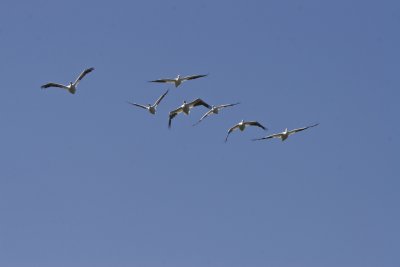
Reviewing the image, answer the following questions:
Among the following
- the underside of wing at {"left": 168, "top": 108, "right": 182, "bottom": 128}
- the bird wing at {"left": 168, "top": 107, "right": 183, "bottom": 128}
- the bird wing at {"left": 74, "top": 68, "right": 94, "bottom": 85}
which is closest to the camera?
the bird wing at {"left": 74, "top": 68, "right": 94, "bottom": 85}

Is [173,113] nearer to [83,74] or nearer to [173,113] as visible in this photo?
[173,113]

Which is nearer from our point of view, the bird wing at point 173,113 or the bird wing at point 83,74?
the bird wing at point 83,74

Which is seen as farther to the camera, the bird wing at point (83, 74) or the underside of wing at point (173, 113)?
the underside of wing at point (173, 113)

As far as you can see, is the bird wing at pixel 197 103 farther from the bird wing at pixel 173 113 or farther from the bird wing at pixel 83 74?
the bird wing at pixel 83 74

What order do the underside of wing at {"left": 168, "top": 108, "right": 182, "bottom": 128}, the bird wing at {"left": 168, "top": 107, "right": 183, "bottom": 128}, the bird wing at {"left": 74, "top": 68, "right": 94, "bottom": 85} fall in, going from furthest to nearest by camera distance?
the underside of wing at {"left": 168, "top": 108, "right": 182, "bottom": 128}
the bird wing at {"left": 168, "top": 107, "right": 183, "bottom": 128}
the bird wing at {"left": 74, "top": 68, "right": 94, "bottom": 85}

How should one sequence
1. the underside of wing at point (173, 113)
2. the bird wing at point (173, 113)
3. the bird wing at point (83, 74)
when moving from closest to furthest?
the bird wing at point (83, 74)
the bird wing at point (173, 113)
the underside of wing at point (173, 113)

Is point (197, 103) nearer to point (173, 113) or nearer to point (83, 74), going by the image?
point (173, 113)

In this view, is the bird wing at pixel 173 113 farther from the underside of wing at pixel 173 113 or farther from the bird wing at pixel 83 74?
the bird wing at pixel 83 74

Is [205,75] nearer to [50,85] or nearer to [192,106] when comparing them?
[192,106]

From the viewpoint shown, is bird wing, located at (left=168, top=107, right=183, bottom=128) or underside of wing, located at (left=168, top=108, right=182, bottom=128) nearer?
bird wing, located at (left=168, top=107, right=183, bottom=128)

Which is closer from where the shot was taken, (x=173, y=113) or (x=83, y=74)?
(x=83, y=74)

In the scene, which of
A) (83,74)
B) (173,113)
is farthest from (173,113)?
(83,74)

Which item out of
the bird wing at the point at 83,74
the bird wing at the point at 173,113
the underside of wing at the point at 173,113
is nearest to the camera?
the bird wing at the point at 83,74

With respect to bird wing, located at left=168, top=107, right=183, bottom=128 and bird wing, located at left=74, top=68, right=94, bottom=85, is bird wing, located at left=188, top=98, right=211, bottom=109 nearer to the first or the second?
bird wing, located at left=168, top=107, right=183, bottom=128
